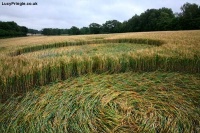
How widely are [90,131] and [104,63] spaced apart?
7.35ft

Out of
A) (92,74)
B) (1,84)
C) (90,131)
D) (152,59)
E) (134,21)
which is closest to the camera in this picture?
(90,131)

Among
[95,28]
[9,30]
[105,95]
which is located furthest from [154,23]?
[105,95]

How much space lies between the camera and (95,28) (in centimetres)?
7638

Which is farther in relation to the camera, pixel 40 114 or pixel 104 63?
pixel 104 63

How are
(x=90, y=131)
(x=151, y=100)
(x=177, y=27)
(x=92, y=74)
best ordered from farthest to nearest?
(x=177, y=27) < (x=92, y=74) < (x=151, y=100) < (x=90, y=131)

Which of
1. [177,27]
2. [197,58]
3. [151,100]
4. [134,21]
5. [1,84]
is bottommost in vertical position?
[151,100]

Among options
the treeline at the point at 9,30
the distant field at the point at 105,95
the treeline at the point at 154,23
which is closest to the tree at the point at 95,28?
the treeline at the point at 154,23

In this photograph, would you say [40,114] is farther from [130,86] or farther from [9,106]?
[130,86]

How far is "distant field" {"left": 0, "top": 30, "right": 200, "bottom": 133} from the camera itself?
8.43 feet

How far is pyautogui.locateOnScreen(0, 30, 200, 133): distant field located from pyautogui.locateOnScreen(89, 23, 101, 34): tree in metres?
72.9

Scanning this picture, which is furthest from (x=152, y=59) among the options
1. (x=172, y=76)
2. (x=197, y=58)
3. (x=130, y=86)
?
(x=130, y=86)

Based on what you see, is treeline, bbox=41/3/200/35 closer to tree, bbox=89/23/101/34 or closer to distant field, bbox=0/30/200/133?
tree, bbox=89/23/101/34

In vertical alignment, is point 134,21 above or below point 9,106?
above

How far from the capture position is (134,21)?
6956 cm
